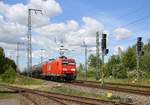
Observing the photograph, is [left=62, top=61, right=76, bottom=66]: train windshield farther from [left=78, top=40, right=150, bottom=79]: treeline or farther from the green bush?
[left=78, top=40, right=150, bottom=79]: treeline

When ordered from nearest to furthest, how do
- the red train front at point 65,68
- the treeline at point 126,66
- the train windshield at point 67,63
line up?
the red train front at point 65,68 < the train windshield at point 67,63 < the treeline at point 126,66

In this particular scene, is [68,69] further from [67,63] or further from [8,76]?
[8,76]

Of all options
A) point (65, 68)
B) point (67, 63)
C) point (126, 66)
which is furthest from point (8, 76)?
point (126, 66)

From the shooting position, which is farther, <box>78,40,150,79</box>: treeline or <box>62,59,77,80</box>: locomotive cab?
<box>78,40,150,79</box>: treeline

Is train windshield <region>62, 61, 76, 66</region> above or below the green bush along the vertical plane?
above

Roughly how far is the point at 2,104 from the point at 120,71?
1721 inches

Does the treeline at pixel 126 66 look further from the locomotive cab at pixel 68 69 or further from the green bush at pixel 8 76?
the green bush at pixel 8 76

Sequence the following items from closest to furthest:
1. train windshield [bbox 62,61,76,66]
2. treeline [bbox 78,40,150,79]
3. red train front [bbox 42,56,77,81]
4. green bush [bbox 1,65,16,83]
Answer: red train front [bbox 42,56,77,81] < train windshield [bbox 62,61,76,66] < green bush [bbox 1,65,16,83] < treeline [bbox 78,40,150,79]

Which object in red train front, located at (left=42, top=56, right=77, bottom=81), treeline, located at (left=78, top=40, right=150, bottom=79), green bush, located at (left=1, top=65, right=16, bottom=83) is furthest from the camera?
treeline, located at (left=78, top=40, right=150, bottom=79)

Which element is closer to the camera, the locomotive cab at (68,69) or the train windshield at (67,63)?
the locomotive cab at (68,69)

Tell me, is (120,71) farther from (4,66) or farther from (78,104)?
(78,104)

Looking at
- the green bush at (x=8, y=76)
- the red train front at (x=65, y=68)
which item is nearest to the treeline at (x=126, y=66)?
the red train front at (x=65, y=68)

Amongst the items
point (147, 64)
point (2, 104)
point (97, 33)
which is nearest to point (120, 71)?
point (97, 33)

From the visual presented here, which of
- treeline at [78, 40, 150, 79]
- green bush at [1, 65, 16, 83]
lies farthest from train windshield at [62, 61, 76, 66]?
treeline at [78, 40, 150, 79]
